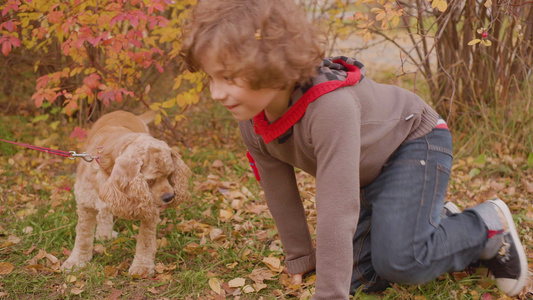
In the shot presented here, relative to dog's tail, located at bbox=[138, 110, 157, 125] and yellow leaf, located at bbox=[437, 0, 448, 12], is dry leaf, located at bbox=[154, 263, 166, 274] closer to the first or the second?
dog's tail, located at bbox=[138, 110, 157, 125]

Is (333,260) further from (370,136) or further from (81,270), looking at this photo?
(81,270)

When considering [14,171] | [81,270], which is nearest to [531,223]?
[81,270]

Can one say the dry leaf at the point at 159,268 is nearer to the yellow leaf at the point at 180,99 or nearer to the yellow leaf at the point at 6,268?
the yellow leaf at the point at 6,268

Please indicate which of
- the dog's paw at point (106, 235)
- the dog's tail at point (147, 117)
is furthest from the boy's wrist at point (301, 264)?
the dog's tail at point (147, 117)

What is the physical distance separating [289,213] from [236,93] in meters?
0.95

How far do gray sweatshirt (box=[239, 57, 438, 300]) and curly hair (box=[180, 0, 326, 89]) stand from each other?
183 mm

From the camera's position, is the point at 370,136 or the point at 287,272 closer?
the point at 370,136

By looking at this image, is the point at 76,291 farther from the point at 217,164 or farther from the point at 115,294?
the point at 217,164

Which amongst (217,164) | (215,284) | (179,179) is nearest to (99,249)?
(179,179)

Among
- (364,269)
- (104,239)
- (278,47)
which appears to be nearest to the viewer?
(278,47)

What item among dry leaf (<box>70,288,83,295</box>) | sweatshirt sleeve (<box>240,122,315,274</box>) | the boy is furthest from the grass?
the boy

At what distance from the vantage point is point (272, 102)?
2.20m

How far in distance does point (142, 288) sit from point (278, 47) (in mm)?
1579

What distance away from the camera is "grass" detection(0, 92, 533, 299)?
8.83 ft
